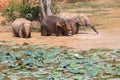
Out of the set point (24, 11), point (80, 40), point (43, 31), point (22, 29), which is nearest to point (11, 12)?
point (24, 11)

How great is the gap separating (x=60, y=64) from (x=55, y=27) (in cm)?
745

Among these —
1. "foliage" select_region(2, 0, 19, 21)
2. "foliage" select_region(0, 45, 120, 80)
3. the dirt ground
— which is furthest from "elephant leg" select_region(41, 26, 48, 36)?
"foliage" select_region(0, 45, 120, 80)

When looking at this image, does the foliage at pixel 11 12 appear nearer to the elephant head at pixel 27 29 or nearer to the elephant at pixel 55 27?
the elephant at pixel 55 27

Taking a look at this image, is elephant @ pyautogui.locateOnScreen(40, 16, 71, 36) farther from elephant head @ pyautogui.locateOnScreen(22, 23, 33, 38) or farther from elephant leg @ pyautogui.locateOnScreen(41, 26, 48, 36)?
elephant head @ pyautogui.locateOnScreen(22, 23, 33, 38)

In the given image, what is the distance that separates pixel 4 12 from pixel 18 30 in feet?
15.0

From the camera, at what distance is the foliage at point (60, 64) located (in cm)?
948

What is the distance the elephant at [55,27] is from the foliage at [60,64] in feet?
14.9

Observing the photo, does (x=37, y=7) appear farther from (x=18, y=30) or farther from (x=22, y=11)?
(x=18, y=30)

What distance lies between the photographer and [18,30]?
57.5 feet

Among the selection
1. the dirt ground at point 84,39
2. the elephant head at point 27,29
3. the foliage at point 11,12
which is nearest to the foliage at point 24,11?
the foliage at point 11,12

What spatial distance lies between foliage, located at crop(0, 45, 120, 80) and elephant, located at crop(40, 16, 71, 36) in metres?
4.55

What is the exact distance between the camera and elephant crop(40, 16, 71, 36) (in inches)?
702

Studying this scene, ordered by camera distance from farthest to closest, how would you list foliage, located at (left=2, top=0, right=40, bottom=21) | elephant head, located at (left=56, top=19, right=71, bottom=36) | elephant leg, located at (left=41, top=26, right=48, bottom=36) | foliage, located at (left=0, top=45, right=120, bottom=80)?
foliage, located at (left=2, top=0, right=40, bottom=21), elephant leg, located at (left=41, top=26, right=48, bottom=36), elephant head, located at (left=56, top=19, right=71, bottom=36), foliage, located at (left=0, top=45, right=120, bottom=80)

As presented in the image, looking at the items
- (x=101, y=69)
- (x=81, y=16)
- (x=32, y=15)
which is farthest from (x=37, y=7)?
(x=101, y=69)
